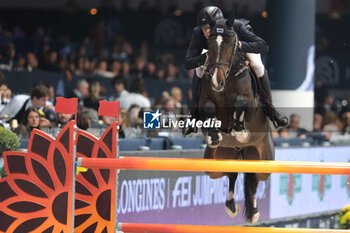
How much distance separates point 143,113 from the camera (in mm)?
5160

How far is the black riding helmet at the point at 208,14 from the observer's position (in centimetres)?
483

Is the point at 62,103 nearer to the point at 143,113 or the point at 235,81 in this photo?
the point at 143,113

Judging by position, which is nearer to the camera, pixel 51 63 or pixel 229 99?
pixel 229 99

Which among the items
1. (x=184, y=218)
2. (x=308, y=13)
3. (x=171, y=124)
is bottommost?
(x=184, y=218)

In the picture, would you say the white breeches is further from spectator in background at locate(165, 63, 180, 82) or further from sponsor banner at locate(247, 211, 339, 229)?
sponsor banner at locate(247, 211, 339, 229)

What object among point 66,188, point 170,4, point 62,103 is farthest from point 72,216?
point 170,4

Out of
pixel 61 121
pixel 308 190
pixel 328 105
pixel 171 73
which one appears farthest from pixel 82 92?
pixel 308 190

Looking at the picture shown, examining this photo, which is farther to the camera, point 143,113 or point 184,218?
point 184,218

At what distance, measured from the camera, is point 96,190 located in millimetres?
5367

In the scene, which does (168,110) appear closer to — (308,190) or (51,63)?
(51,63)

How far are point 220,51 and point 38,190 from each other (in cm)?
139

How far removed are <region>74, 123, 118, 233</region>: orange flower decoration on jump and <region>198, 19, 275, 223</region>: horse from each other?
638mm

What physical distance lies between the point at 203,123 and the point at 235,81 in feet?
1.01

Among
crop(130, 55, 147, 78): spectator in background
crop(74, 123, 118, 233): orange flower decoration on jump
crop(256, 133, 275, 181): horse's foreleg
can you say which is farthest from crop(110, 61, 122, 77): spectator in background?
crop(256, 133, 275, 181): horse's foreleg
